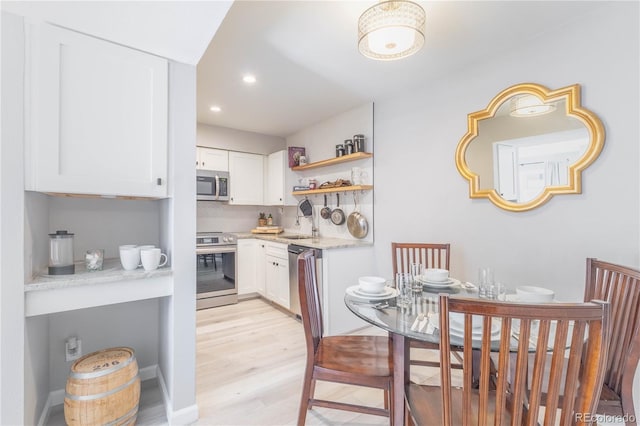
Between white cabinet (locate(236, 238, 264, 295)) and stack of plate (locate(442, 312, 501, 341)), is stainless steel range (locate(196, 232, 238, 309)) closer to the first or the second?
white cabinet (locate(236, 238, 264, 295))

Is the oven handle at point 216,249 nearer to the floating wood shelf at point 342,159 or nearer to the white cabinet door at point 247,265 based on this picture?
the white cabinet door at point 247,265

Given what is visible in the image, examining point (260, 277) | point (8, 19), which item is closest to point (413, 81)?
point (8, 19)

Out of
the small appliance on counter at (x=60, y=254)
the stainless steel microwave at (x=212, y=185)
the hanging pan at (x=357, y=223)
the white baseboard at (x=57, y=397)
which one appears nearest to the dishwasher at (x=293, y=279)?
the hanging pan at (x=357, y=223)

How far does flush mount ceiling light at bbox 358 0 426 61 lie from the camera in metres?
1.54

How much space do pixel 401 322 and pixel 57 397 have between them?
2235 millimetres

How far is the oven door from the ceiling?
184cm

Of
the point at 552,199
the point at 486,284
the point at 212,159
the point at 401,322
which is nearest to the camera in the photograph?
the point at 401,322

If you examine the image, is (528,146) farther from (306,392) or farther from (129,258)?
(129,258)

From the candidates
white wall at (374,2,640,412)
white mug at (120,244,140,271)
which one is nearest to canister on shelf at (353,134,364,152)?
white wall at (374,2,640,412)

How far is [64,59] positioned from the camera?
1444mm

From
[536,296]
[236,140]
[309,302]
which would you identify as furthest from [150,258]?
[236,140]

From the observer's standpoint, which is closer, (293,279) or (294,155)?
(293,279)

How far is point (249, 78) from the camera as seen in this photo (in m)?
2.74

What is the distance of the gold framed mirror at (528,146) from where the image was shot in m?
1.87
